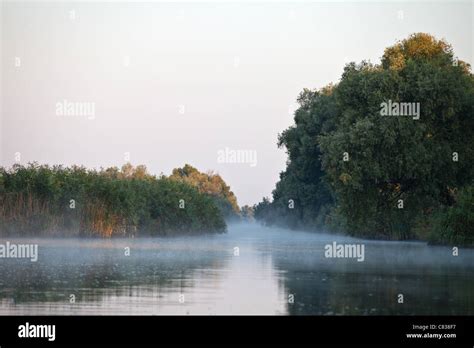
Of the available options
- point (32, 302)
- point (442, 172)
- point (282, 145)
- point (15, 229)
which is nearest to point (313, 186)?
point (282, 145)

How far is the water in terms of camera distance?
2177 centimetres

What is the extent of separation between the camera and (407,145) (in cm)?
5494

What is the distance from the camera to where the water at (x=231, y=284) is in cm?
2177

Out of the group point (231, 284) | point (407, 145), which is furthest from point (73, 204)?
point (231, 284)

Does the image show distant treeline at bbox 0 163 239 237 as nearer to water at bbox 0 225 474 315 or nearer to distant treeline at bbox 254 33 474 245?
water at bbox 0 225 474 315

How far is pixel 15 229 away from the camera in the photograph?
51.0 m

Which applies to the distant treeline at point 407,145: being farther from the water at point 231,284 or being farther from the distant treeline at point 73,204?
the distant treeline at point 73,204

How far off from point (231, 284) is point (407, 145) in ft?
95.6

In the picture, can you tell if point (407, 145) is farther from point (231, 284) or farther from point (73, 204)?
point (231, 284)

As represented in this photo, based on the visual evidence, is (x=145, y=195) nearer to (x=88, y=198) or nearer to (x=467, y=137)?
(x=88, y=198)

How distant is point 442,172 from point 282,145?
35305 mm

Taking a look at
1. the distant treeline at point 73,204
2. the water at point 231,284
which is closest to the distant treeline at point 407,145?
the water at point 231,284

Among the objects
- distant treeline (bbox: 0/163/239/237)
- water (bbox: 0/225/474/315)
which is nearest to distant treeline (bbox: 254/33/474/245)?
water (bbox: 0/225/474/315)

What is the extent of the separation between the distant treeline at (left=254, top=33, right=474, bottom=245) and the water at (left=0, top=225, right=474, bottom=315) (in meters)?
11.1
